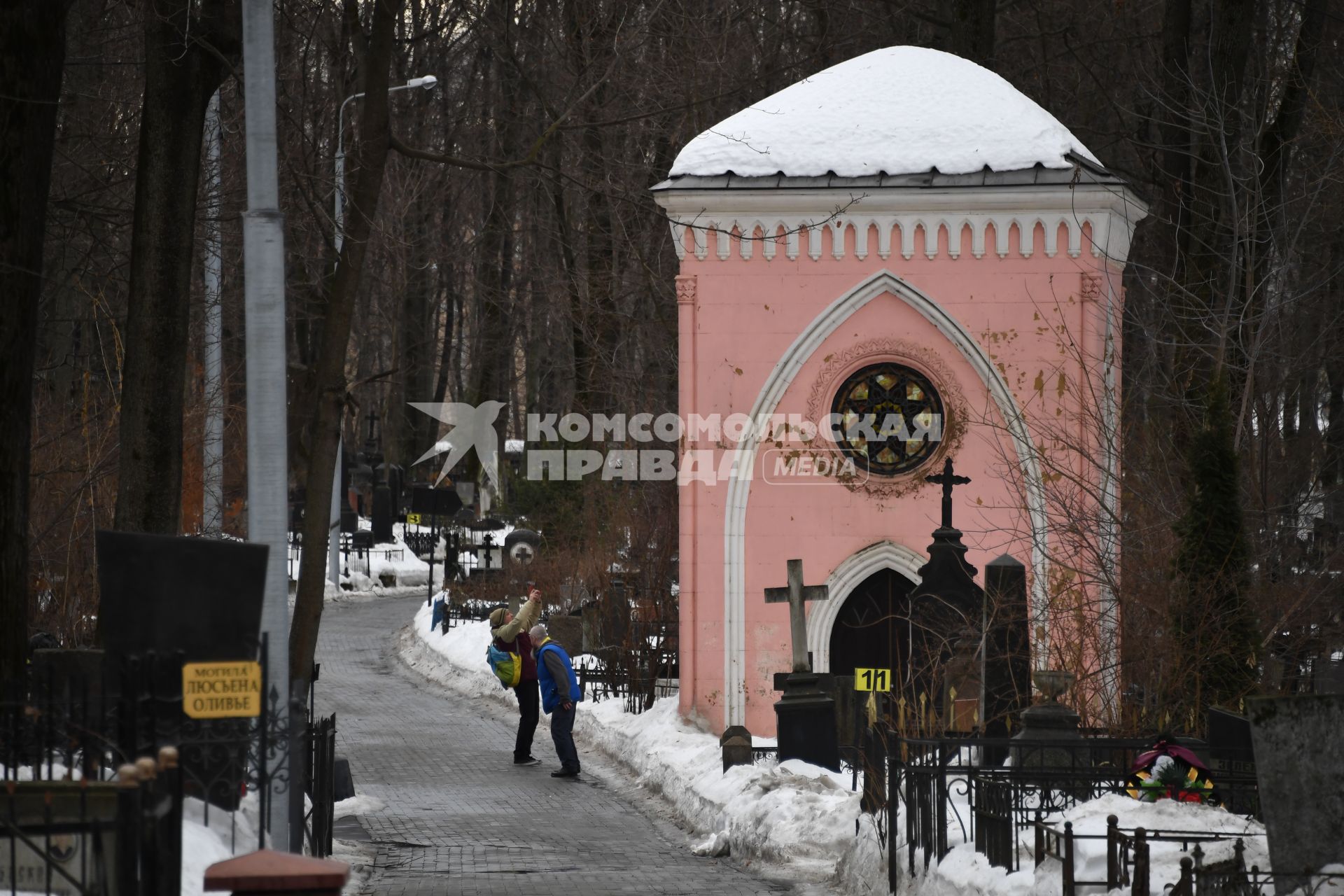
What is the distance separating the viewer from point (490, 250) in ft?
167

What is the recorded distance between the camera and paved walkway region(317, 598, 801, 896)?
495 inches

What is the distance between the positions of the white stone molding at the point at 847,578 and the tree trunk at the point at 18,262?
10.1 m

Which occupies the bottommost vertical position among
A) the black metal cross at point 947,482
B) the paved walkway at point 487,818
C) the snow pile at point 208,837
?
the paved walkway at point 487,818

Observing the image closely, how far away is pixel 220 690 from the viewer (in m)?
8.54

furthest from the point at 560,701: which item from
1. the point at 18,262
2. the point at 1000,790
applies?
the point at 18,262

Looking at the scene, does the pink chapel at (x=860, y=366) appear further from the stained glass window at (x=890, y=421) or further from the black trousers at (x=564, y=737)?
the black trousers at (x=564, y=737)

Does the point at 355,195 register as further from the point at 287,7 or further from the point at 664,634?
the point at 664,634

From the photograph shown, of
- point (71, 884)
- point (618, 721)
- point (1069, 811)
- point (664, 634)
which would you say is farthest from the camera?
point (664, 634)

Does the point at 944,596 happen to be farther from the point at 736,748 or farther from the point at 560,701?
the point at 560,701

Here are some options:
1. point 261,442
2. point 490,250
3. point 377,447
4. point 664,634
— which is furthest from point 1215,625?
point 377,447

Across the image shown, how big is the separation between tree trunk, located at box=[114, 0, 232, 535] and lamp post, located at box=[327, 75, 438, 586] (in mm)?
1367

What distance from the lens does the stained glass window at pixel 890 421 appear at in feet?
62.9

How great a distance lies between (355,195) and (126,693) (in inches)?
287

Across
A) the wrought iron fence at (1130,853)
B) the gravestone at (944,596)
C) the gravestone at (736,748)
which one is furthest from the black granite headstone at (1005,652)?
the wrought iron fence at (1130,853)
